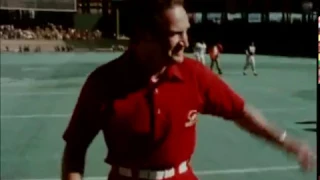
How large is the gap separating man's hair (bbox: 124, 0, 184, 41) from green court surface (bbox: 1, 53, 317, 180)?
65 centimetres

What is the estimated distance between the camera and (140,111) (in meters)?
2.07

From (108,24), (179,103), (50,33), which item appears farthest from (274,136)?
(50,33)

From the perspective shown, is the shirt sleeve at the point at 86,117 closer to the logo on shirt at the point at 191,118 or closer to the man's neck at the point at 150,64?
the man's neck at the point at 150,64

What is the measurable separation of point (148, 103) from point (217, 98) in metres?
0.26

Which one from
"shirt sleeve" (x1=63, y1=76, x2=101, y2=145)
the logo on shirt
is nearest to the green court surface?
the logo on shirt

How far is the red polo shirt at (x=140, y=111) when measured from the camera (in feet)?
6.79

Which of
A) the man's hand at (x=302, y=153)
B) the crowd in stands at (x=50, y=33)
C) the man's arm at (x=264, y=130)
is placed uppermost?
the man's arm at (x=264, y=130)

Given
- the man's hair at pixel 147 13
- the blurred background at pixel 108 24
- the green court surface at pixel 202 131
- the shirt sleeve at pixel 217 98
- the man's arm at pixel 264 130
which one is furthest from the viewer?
the blurred background at pixel 108 24

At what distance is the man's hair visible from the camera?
2029 mm

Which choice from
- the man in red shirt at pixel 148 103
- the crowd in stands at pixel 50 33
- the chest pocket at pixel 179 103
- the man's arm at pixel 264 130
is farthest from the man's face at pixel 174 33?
the crowd in stands at pixel 50 33

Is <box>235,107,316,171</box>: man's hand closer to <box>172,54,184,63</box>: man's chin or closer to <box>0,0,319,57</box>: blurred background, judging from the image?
<box>172,54,184,63</box>: man's chin

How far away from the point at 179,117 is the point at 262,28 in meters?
32.2

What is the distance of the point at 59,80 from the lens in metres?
18.5

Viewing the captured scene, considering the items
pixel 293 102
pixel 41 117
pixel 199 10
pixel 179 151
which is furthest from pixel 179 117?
pixel 199 10
